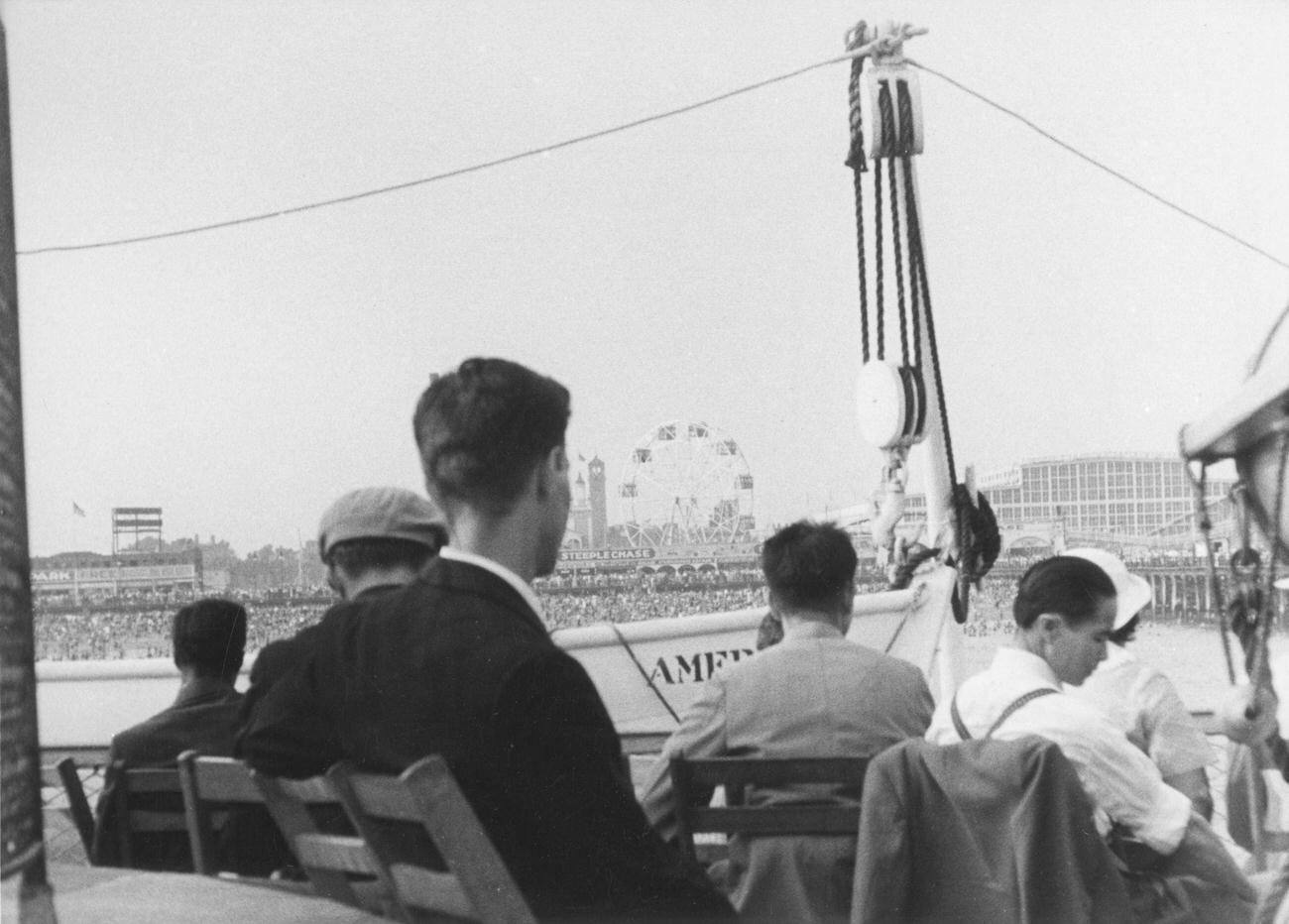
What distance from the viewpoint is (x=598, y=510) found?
620cm

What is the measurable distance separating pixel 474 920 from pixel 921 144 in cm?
457

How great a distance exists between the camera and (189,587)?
5.12 metres

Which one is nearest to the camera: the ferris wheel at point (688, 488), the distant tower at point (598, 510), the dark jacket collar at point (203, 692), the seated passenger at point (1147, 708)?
the dark jacket collar at point (203, 692)

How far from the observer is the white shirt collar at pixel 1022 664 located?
215cm

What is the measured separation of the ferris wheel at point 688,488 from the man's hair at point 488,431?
6.36m

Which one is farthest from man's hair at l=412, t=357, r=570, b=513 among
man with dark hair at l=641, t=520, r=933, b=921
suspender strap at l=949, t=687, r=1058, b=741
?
suspender strap at l=949, t=687, r=1058, b=741

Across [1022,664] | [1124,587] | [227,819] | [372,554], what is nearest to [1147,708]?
[1124,587]

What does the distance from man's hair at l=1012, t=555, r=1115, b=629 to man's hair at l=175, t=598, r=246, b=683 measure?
51.5 inches

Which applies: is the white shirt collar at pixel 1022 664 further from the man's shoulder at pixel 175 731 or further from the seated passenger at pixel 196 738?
the man's shoulder at pixel 175 731

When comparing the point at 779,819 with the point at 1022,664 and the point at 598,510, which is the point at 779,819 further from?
the point at 598,510

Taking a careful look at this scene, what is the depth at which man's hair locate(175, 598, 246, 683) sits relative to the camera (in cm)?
246

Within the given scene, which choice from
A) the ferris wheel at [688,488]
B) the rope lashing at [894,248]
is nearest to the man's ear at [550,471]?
the rope lashing at [894,248]

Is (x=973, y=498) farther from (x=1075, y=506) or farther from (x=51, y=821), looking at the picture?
(x=51, y=821)

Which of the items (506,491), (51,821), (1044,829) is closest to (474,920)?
(506,491)
